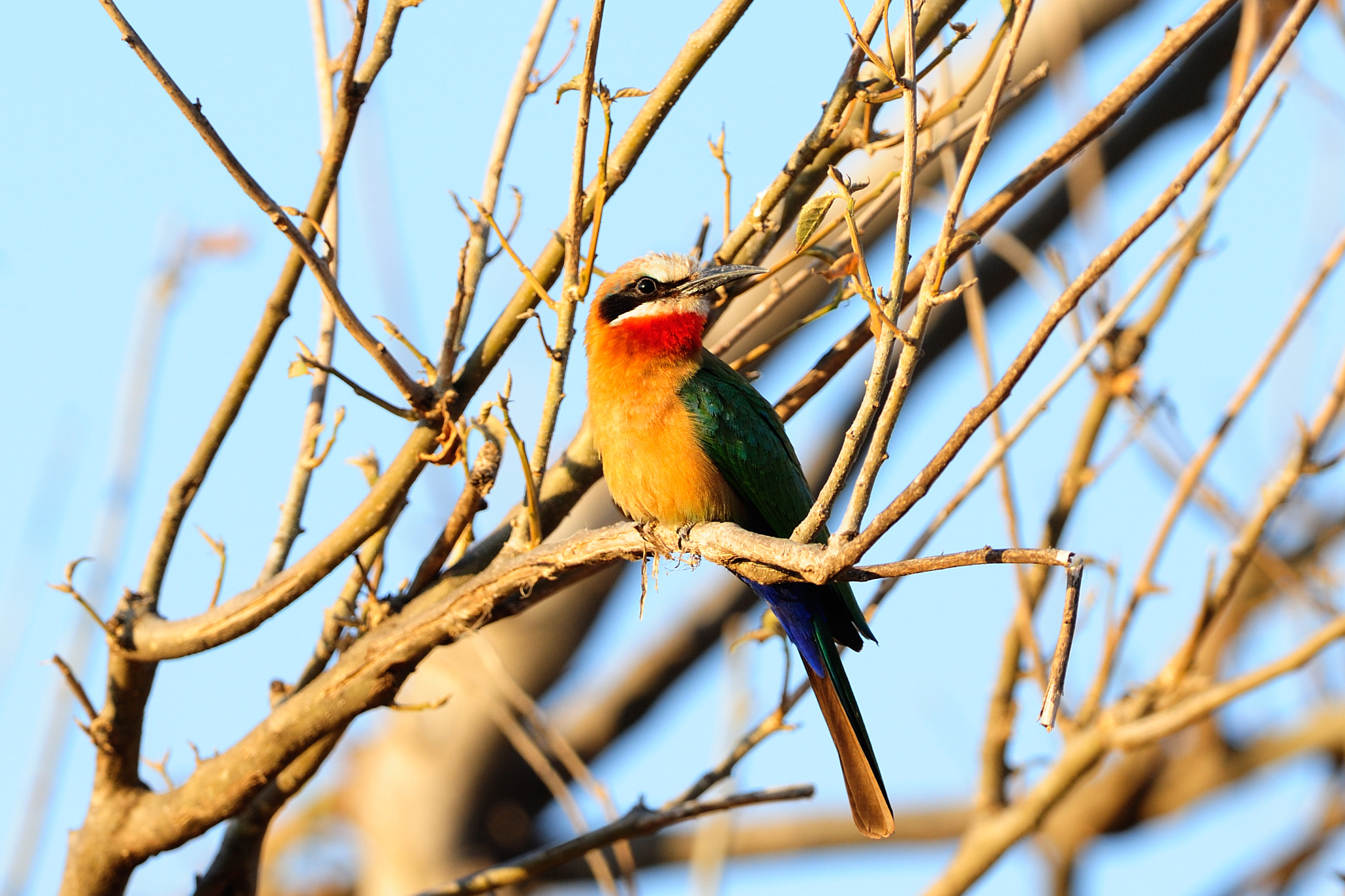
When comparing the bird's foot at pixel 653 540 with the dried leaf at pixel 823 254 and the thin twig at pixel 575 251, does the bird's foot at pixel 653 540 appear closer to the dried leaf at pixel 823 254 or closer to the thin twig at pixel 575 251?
the thin twig at pixel 575 251

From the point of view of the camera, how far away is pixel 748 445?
430 cm

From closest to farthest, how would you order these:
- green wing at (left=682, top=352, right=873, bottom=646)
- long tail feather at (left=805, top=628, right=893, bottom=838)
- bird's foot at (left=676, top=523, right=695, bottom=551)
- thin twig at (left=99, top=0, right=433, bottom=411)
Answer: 1. thin twig at (left=99, top=0, right=433, bottom=411)
2. bird's foot at (left=676, top=523, right=695, bottom=551)
3. long tail feather at (left=805, top=628, right=893, bottom=838)
4. green wing at (left=682, top=352, right=873, bottom=646)

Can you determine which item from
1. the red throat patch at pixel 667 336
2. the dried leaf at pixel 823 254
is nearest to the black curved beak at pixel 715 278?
the red throat patch at pixel 667 336

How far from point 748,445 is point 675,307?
0.64 meters

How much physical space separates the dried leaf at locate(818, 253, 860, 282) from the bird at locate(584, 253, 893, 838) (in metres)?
0.23

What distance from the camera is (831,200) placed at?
2.78m

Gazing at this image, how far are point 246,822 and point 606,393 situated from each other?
1.84 m

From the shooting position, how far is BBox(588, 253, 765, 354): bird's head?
4539 mm

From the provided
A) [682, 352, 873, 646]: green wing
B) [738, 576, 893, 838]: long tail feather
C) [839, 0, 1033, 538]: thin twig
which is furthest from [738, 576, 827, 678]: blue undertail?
[839, 0, 1033, 538]: thin twig

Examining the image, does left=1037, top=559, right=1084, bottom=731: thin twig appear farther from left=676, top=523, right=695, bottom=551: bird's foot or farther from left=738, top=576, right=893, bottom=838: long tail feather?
left=738, top=576, right=893, bottom=838: long tail feather

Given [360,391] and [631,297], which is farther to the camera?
[631,297]

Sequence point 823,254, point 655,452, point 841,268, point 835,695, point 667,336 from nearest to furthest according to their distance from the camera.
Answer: point 823,254
point 841,268
point 835,695
point 655,452
point 667,336

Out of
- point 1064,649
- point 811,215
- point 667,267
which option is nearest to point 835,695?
point 667,267

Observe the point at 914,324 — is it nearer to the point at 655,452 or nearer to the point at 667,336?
the point at 655,452
